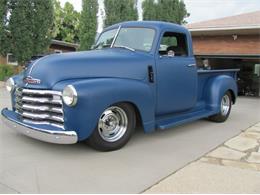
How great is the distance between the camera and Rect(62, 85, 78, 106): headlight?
4164mm

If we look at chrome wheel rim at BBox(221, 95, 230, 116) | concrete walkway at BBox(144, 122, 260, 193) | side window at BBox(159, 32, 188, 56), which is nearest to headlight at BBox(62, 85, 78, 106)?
concrete walkway at BBox(144, 122, 260, 193)

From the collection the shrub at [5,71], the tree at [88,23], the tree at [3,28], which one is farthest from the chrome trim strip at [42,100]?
the tree at [88,23]

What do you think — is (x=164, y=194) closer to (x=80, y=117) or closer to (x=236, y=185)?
(x=236, y=185)

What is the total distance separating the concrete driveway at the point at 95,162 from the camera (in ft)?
11.9

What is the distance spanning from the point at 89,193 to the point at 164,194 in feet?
2.67

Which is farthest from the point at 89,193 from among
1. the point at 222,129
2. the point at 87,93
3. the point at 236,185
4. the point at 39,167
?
the point at 222,129

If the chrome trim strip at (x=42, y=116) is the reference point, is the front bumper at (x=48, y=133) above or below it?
below

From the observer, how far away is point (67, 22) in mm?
39594

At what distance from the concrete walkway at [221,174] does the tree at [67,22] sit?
3576 cm

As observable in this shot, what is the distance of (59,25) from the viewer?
39094mm

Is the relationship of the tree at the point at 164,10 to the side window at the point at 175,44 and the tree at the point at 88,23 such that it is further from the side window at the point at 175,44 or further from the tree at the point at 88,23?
the side window at the point at 175,44

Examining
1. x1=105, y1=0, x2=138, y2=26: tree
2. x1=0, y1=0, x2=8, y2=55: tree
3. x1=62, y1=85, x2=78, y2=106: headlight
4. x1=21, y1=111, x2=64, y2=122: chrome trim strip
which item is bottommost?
x1=21, y1=111, x2=64, y2=122: chrome trim strip

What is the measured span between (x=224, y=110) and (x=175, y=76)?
251cm

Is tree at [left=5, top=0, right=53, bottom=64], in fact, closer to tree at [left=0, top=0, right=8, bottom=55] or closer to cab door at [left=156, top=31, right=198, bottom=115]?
tree at [left=0, top=0, right=8, bottom=55]
